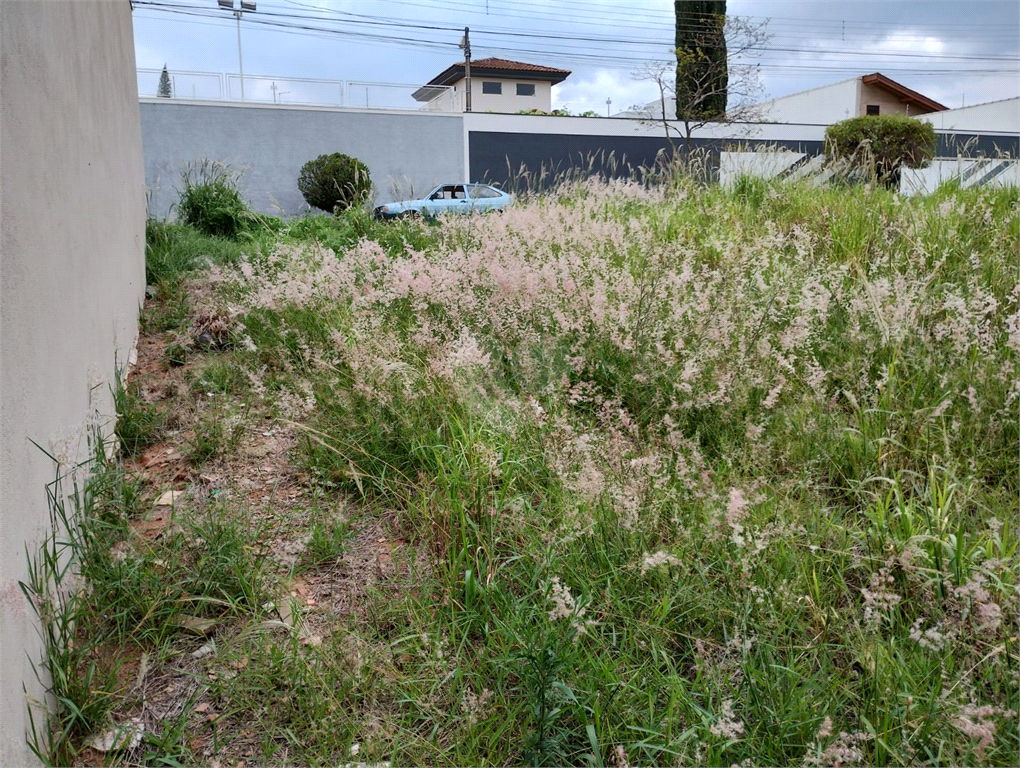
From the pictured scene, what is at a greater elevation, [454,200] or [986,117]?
[986,117]

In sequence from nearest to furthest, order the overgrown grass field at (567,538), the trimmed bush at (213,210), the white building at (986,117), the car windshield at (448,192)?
the overgrown grass field at (567,538) → the trimmed bush at (213,210) → the car windshield at (448,192) → the white building at (986,117)

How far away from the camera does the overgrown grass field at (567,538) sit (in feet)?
5.30

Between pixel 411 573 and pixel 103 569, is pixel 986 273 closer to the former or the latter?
pixel 411 573

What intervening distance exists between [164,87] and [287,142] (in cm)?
369

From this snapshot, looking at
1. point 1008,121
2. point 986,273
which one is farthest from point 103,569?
point 1008,121

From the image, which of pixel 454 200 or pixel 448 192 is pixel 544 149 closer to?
pixel 448 192

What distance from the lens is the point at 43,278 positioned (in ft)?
6.24

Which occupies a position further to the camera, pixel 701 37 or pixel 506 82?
pixel 506 82

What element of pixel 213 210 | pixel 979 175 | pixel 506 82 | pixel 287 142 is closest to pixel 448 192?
pixel 287 142

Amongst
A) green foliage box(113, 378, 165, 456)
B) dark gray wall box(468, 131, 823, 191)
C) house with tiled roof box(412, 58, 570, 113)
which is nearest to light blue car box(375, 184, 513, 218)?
green foliage box(113, 378, 165, 456)

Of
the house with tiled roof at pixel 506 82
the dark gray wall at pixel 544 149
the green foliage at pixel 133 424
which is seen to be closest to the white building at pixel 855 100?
the dark gray wall at pixel 544 149

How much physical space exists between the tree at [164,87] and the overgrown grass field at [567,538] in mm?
20293

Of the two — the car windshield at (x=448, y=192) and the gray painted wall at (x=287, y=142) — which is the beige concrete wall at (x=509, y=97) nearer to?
the gray painted wall at (x=287, y=142)

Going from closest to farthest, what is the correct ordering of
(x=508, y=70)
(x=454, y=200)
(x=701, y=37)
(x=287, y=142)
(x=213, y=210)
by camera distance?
(x=454, y=200)
(x=213, y=210)
(x=701, y=37)
(x=287, y=142)
(x=508, y=70)
